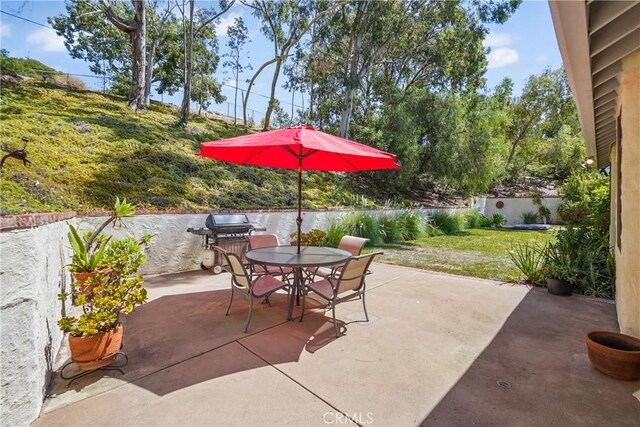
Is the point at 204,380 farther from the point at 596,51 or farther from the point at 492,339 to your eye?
the point at 596,51

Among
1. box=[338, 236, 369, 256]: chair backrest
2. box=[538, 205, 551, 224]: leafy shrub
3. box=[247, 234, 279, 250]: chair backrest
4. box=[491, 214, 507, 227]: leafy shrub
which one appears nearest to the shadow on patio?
box=[247, 234, 279, 250]: chair backrest

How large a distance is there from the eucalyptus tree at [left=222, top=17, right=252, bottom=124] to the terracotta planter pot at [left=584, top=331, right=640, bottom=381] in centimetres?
2204

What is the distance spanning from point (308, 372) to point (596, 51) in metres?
3.70

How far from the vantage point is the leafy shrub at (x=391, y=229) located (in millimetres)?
9766

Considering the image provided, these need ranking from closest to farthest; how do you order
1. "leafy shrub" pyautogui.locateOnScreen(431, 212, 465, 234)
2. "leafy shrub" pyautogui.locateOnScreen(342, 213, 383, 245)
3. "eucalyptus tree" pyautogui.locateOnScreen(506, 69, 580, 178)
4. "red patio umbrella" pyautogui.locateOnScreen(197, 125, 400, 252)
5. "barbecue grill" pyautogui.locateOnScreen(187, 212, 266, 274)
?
"red patio umbrella" pyautogui.locateOnScreen(197, 125, 400, 252) → "barbecue grill" pyautogui.locateOnScreen(187, 212, 266, 274) → "leafy shrub" pyautogui.locateOnScreen(342, 213, 383, 245) → "leafy shrub" pyautogui.locateOnScreen(431, 212, 465, 234) → "eucalyptus tree" pyautogui.locateOnScreen(506, 69, 580, 178)

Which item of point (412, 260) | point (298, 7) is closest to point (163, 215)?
point (412, 260)

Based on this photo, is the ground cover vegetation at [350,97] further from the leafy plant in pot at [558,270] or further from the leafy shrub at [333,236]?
the leafy plant in pot at [558,270]

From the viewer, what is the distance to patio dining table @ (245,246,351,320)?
133 inches

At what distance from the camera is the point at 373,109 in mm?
18203

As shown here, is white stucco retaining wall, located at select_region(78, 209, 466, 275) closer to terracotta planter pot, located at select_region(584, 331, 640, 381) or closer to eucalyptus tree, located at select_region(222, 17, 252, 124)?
terracotta planter pot, located at select_region(584, 331, 640, 381)

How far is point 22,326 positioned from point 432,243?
379 inches

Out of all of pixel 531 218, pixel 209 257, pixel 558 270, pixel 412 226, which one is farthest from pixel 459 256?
pixel 531 218

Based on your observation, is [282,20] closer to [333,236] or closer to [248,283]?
[333,236]

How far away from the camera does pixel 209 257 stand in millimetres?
5910
